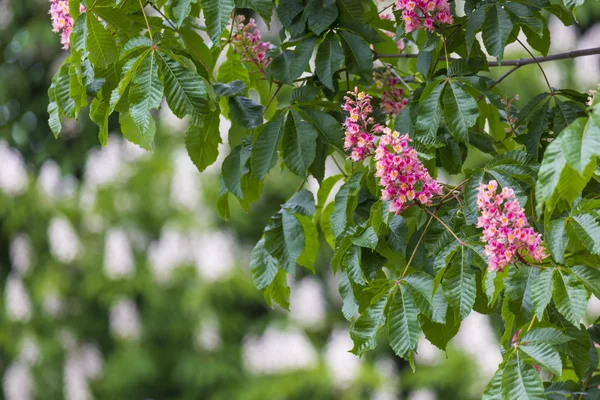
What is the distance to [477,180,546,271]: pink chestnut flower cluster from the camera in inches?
46.5

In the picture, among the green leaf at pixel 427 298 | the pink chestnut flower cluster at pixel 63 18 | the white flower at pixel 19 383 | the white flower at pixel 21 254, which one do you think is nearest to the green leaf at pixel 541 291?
the green leaf at pixel 427 298

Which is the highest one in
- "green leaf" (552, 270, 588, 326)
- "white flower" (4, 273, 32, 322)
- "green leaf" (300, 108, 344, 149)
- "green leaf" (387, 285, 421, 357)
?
"green leaf" (552, 270, 588, 326)

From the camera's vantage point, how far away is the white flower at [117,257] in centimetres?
499

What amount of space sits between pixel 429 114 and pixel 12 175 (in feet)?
14.3

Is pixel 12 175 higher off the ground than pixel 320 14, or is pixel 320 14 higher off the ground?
pixel 320 14

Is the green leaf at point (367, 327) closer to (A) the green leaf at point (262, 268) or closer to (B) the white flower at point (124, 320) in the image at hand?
(A) the green leaf at point (262, 268)

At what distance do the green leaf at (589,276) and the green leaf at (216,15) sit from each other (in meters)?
0.65

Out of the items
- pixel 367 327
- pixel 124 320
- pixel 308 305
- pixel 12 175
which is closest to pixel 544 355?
pixel 367 327

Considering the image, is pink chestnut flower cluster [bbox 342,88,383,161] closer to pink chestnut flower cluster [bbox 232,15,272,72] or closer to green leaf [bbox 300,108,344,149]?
green leaf [bbox 300,108,344,149]

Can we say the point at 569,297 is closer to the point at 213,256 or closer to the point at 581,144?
the point at 581,144

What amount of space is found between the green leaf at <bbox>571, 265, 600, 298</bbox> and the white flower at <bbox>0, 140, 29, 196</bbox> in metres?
4.59

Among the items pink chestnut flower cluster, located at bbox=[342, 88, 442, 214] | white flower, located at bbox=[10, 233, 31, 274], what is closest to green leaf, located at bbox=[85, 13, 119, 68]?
pink chestnut flower cluster, located at bbox=[342, 88, 442, 214]

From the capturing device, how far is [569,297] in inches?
44.9

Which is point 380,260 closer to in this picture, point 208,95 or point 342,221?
point 342,221
